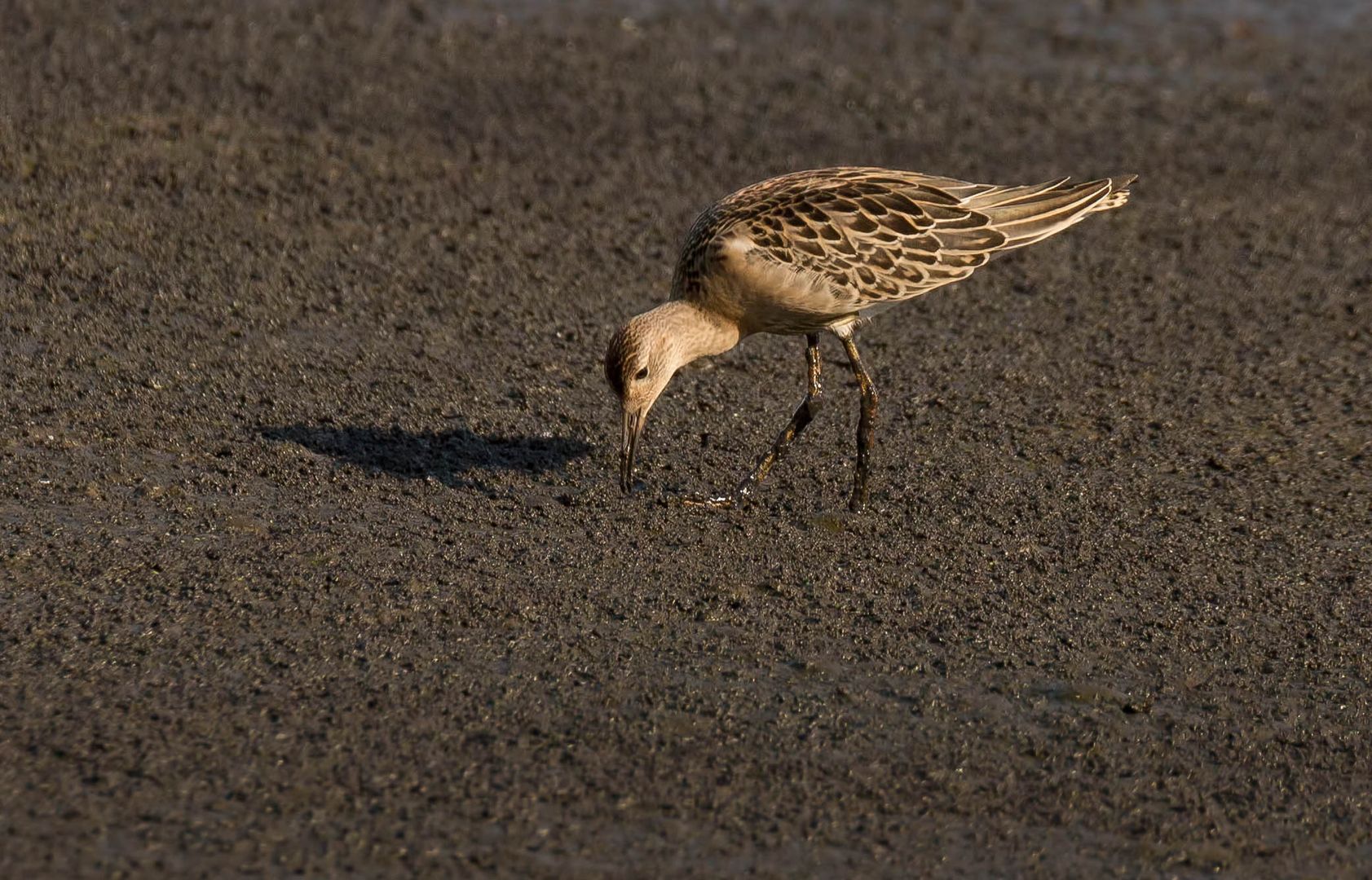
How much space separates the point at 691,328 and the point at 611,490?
2.45 feet

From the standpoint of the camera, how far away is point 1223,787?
5367 mm

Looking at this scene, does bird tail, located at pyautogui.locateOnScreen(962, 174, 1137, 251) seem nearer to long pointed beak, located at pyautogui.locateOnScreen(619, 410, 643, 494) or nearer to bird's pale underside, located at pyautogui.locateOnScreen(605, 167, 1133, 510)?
bird's pale underside, located at pyautogui.locateOnScreen(605, 167, 1133, 510)

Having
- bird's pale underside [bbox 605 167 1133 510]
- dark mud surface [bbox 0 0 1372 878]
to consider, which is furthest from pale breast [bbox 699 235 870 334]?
dark mud surface [bbox 0 0 1372 878]

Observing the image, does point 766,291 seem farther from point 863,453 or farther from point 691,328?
point 863,453

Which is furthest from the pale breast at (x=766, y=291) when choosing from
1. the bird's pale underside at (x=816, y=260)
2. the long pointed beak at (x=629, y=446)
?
the long pointed beak at (x=629, y=446)

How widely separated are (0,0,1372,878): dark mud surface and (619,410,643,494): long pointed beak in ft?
0.61

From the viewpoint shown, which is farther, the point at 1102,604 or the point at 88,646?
A: the point at 1102,604

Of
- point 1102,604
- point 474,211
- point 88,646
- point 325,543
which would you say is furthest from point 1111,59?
point 88,646

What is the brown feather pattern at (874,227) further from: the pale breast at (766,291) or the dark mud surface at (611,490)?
the dark mud surface at (611,490)

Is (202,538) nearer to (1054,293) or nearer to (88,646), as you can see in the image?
(88,646)

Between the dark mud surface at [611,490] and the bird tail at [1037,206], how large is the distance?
2.91 feet

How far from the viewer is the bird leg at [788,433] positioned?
23.9ft

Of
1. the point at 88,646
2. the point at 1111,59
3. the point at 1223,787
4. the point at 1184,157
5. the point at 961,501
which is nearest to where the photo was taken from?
the point at 1223,787

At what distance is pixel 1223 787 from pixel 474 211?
5.93m
